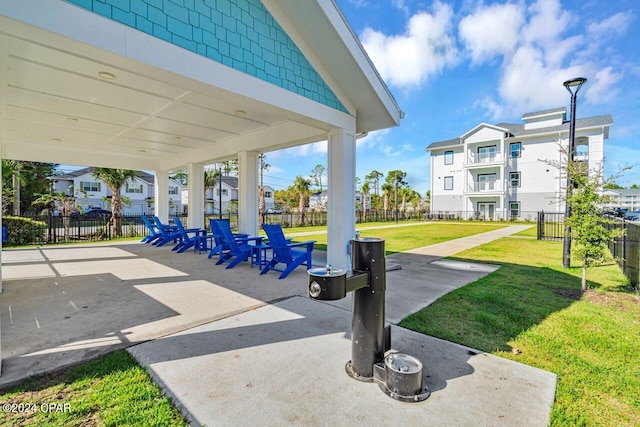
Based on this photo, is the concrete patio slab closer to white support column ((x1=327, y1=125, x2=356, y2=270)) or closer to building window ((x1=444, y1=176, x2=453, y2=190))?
white support column ((x1=327, y1=125, x2=356, y2=270))

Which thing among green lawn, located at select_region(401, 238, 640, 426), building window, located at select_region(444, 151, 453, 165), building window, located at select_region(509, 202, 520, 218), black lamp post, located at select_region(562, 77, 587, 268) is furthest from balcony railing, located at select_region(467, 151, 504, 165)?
green lawn, located at select_region(401, 238, 640, 426)

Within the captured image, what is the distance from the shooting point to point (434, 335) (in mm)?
3426

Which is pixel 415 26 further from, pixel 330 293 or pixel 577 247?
pixel 330 293

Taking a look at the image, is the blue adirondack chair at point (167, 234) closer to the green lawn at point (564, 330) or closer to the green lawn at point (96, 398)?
the green lawn at point (96, 398)

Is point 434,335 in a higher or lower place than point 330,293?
lower

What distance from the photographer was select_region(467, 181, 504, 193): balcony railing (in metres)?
30.8

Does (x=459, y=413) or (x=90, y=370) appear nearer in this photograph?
(x=459, y=413)

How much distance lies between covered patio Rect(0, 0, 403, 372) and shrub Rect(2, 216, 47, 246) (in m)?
4.05

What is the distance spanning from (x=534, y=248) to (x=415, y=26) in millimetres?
9523

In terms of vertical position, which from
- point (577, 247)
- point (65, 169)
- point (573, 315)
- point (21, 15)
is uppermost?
point (65, 169)

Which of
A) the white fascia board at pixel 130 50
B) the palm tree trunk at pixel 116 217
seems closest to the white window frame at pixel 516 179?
Result: the white fascia board at pixel 130 50

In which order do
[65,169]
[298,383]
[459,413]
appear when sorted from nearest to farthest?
[459,413], [298,383], [65,169]

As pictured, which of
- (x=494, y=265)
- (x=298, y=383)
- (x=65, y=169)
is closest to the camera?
(x=298, y=383)

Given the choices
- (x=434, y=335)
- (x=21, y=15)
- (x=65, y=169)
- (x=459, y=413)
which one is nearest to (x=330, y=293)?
(x=459, y=413)
